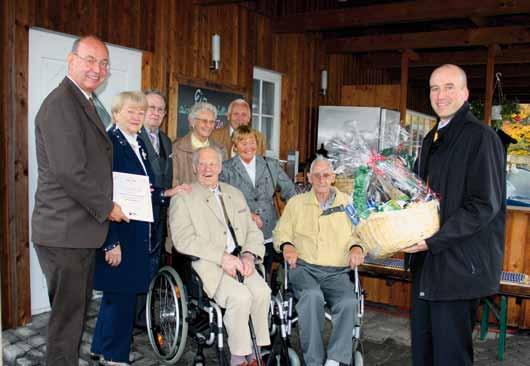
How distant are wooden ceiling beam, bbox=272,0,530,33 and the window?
605mm

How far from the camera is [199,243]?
271 centimetres

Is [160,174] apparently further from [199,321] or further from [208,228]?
[199,321]

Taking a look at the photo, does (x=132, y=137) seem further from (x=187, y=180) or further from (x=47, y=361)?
(x=47, y=361)

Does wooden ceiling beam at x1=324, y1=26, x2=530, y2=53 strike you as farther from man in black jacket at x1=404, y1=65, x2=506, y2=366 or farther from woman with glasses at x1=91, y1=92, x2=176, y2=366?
woman with glasses at x1=91, y1=92, x2=176, y2=366

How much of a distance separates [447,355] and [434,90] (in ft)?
3.48

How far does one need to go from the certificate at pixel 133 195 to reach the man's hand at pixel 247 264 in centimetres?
61

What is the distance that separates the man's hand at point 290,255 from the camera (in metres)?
2.92

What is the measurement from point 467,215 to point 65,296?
1.67 metres

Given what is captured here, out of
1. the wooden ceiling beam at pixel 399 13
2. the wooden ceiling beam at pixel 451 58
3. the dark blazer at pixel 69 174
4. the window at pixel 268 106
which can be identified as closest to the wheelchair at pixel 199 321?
the dark blazer at pixel 69 174

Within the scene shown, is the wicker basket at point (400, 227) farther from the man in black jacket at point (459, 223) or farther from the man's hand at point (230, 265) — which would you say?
the man's hand at point (230, 265)

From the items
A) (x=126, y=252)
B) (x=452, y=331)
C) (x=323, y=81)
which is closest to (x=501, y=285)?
(x=452, y=331)

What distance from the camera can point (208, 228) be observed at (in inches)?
110

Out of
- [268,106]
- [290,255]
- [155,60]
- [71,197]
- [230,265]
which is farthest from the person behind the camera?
[268,106]

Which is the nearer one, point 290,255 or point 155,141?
point 290,255
